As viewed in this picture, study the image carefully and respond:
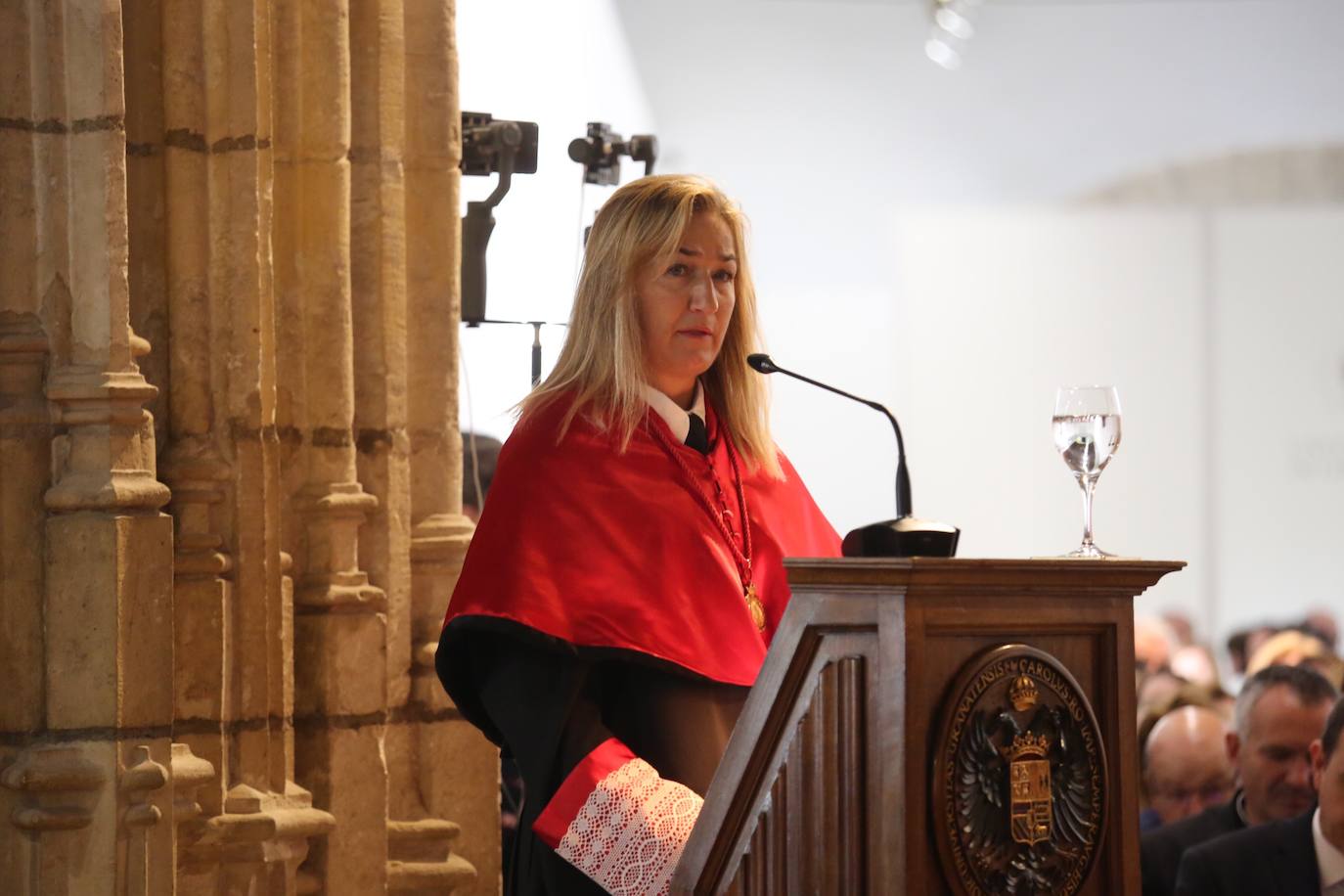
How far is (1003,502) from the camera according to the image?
33.3 feet

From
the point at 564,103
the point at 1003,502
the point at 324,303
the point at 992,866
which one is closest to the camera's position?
the point at 992,866

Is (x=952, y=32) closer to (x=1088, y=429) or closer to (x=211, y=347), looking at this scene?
(x=211, y=347)

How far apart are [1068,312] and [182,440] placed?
24.5 ft

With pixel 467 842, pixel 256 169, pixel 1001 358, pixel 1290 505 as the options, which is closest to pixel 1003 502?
pixel 1001 358

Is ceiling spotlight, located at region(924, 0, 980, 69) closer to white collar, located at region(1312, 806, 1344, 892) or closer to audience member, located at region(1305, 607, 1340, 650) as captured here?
audience member, located at region(1305, 607, 1340, 650)

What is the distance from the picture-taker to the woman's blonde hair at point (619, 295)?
9.61 feet

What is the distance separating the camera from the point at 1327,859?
162 inches

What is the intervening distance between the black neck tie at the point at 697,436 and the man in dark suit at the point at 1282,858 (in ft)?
5.53

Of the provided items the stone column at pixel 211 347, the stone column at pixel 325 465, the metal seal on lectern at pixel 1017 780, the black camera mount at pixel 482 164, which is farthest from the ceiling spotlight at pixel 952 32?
the metal seal on lectern at pixel 1017 780

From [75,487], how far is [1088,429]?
1.49 m

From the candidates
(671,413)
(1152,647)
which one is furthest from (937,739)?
(1152,647)

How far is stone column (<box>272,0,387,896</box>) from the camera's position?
3885 millimetres

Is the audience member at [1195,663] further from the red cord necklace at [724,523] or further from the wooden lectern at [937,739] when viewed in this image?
the wooden lectern at [937,739]

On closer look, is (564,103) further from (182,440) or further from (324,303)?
(182,440)
